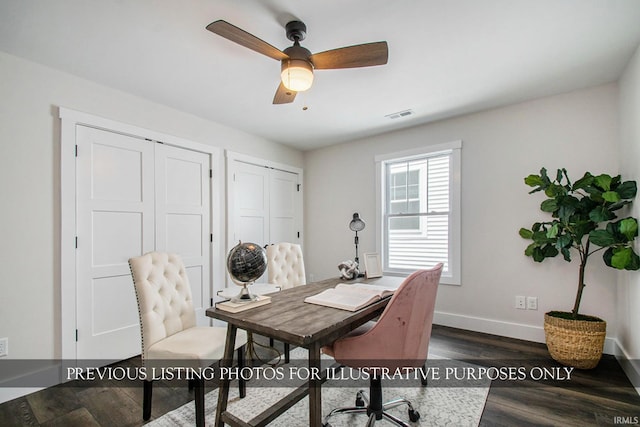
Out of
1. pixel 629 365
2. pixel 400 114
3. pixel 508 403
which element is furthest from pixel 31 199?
pixel 629 365

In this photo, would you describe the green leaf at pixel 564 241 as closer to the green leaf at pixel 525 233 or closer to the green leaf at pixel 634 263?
the green leaf at pixel 525 233

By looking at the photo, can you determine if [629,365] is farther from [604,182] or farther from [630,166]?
[630,166]

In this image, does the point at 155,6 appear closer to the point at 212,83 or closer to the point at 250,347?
the point at 212,83

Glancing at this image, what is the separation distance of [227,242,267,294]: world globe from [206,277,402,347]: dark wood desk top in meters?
0.17

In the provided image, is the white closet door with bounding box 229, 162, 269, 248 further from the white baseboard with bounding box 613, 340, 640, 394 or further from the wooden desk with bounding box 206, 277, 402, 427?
the white baseboard with bounding box 613, 340, 640, 394

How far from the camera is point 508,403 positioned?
6.51 ft

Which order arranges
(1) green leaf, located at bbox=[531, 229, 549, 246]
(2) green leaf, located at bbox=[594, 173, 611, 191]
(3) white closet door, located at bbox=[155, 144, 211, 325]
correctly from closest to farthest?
(2) green leaf, located at bbox=[594, 173, 611, 191] → (1) green leaf, located at bbox=[531, 229, 549, 246] → (3) white closet door, located at bbox=[155, 144, 211, 325]

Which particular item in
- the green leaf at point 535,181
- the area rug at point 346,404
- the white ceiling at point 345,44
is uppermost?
the white ceiling at point 345,44

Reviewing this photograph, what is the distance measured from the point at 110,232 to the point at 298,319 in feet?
7.23

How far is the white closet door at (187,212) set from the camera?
9.92ft

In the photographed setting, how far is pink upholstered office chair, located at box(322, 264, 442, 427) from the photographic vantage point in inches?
54.4

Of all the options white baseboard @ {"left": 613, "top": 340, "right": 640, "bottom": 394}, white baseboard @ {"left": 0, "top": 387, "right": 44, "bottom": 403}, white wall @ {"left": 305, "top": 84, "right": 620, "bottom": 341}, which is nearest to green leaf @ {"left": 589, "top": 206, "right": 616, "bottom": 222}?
white wall @ {"left": 305, "top": 84, "right": 620, "bottom": 341}

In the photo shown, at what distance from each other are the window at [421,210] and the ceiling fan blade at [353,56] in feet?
6.84

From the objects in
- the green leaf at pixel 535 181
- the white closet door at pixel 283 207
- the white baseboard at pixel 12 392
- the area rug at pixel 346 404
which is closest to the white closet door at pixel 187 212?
the white closet door at pixel 283 207
